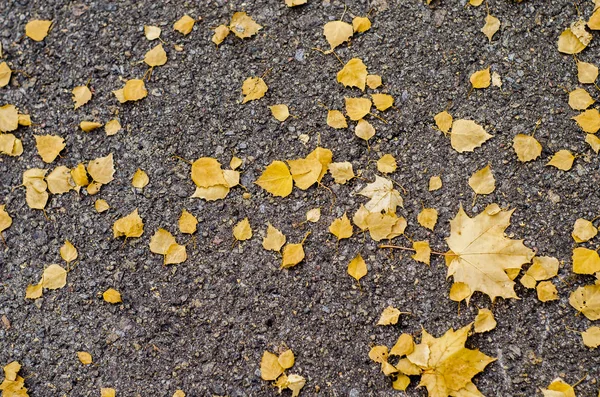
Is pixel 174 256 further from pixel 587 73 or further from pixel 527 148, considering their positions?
pixel 587 73

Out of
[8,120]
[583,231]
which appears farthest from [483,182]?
[8,120]

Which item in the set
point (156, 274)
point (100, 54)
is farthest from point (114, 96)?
point (156, 274)

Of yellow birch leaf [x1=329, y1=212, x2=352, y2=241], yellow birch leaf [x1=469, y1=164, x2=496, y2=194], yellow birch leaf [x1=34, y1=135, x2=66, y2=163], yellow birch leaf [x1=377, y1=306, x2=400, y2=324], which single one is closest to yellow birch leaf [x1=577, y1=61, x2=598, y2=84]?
yellow birch leaf [x1=469, y1=164, x2=496, y2=194]

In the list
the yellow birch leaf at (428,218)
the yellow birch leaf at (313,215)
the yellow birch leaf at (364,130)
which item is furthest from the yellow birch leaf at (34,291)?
the yellow birch leaf at (428,218)

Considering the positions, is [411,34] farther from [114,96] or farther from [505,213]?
[114,96]

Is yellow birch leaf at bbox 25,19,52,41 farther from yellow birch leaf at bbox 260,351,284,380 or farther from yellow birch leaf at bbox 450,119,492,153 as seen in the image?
yellow birch leaf at bbox 450,119,492,153
